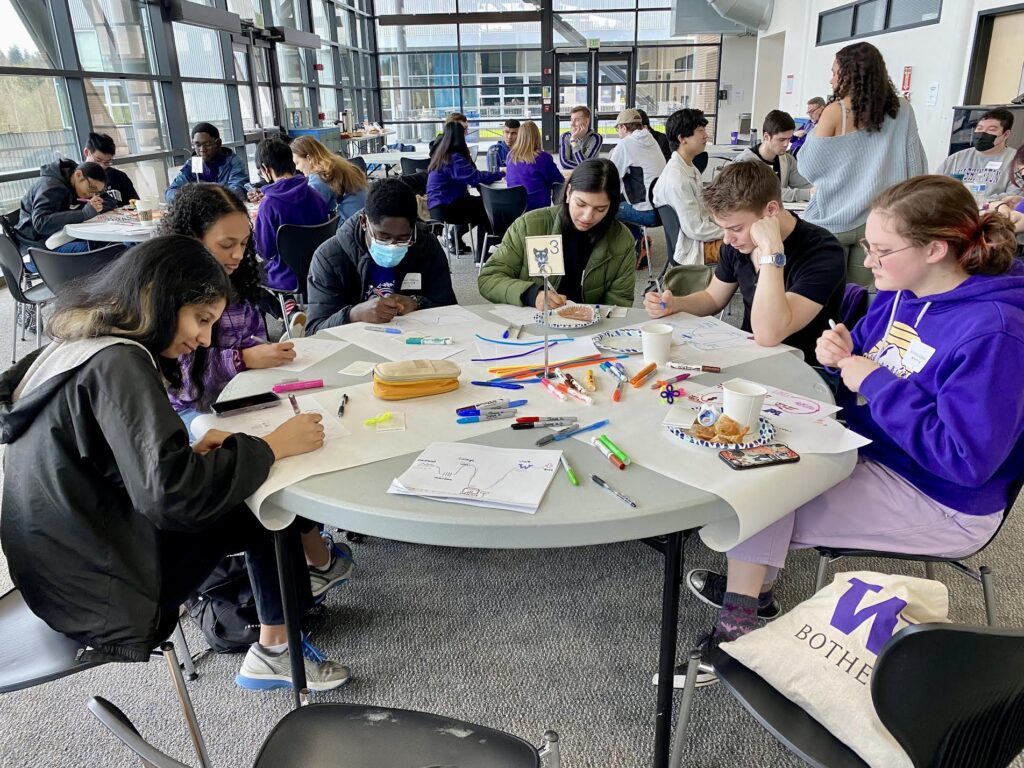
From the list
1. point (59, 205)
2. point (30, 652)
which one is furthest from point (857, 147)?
point (59, 205)

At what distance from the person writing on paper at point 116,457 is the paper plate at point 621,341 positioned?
2.82 feet

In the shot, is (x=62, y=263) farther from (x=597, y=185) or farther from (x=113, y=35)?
(x=113, y=35)

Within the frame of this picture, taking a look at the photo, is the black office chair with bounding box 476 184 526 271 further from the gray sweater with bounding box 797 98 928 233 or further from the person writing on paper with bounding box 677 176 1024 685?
the person writing on paper with bounding box 677 176 1024 685

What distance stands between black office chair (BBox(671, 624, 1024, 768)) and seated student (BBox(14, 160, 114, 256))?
4.62 m

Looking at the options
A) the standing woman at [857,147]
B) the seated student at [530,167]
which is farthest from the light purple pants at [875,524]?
the seated student at [530,167]

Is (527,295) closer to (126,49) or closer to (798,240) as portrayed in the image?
(798,240)

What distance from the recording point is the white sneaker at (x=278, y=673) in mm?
1667

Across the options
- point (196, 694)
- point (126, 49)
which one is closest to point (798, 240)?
point (196, 694)

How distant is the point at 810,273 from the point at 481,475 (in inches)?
51.2

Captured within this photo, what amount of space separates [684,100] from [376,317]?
41.8 ft

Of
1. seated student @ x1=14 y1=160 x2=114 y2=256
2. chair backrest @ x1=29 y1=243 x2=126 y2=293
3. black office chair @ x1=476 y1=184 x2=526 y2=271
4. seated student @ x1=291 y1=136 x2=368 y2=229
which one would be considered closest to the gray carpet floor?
chair backrest @ x1=29 y1=243 x2=126 y2=293

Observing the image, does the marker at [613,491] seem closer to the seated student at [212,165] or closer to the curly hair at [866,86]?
the curly hair at [866,86]

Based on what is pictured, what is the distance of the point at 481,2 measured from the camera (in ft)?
41.5

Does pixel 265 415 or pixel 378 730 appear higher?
pixel 265 415
